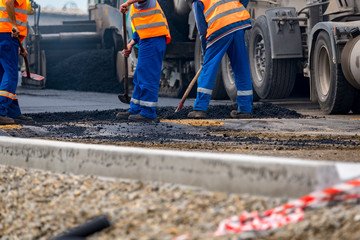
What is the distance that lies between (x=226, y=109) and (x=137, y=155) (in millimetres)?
5535

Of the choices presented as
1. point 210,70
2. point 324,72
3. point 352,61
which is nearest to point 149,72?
point 210,70

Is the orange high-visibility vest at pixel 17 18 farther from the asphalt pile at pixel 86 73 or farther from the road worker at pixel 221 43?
the asphalt pile at pixel 86 73

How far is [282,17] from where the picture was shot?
9.33 metres

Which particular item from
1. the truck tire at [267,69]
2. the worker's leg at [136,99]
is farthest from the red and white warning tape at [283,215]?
the truck tire at [267,69]

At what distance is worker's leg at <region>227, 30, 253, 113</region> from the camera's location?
785cm

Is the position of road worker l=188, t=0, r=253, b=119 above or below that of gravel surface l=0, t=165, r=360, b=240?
above

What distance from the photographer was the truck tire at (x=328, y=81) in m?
8.00

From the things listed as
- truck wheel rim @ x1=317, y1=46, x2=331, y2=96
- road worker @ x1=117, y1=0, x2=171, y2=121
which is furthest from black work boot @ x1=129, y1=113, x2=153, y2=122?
truck wheel rim @ x1=317, y1=46, x2=331, y2=96

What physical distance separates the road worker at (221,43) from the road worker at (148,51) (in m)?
0.66

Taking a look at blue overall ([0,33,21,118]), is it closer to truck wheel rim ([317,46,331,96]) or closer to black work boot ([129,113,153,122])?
black work boot ([129,113,153,122])

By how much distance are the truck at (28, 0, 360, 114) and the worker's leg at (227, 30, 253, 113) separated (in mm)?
1022

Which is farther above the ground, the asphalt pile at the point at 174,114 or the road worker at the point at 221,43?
the road worker at the point at 221,43

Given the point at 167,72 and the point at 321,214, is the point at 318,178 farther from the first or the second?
the point at 167,72

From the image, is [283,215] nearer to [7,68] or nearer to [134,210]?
[134,210]
